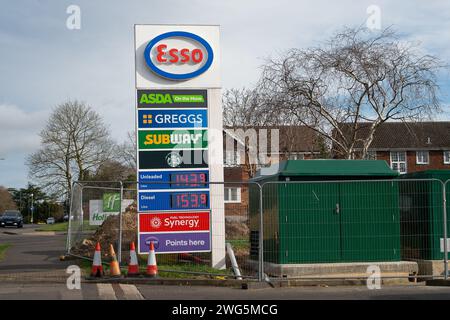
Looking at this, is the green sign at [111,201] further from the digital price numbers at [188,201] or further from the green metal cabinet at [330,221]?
the green metal cabinet at [330,221]

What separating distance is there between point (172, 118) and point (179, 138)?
21.9 inches

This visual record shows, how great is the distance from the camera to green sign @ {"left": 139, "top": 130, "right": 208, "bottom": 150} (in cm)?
1599

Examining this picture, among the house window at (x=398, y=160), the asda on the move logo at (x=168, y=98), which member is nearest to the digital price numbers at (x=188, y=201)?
the asda on the move logo at (x=168, y=98)

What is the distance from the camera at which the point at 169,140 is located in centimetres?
1606

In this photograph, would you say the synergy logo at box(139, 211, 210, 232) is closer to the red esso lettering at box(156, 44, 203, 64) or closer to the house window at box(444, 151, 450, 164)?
the red esso lettering at box(156, 44, 203, 64)

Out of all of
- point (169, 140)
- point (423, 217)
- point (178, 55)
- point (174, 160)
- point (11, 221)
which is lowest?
point (11, 221)

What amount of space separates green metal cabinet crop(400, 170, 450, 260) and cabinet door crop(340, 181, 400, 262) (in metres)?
0.34

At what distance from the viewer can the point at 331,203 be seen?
48.1 feet

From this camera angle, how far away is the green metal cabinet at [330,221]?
47.3 ft

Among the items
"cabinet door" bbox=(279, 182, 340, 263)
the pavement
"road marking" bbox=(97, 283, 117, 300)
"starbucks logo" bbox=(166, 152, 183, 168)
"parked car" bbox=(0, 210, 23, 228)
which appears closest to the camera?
"road marking" bbox=(97, 283, 117, 300)

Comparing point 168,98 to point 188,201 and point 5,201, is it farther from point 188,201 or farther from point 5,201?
point 5,201

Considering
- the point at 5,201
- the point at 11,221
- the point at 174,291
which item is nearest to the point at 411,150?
the point at 11,221

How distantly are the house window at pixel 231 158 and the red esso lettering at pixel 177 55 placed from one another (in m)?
25.1

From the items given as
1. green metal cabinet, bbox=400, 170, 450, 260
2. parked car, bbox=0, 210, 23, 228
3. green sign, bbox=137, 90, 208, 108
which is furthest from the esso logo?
parked car, bbox=0, 210, 23, 228
